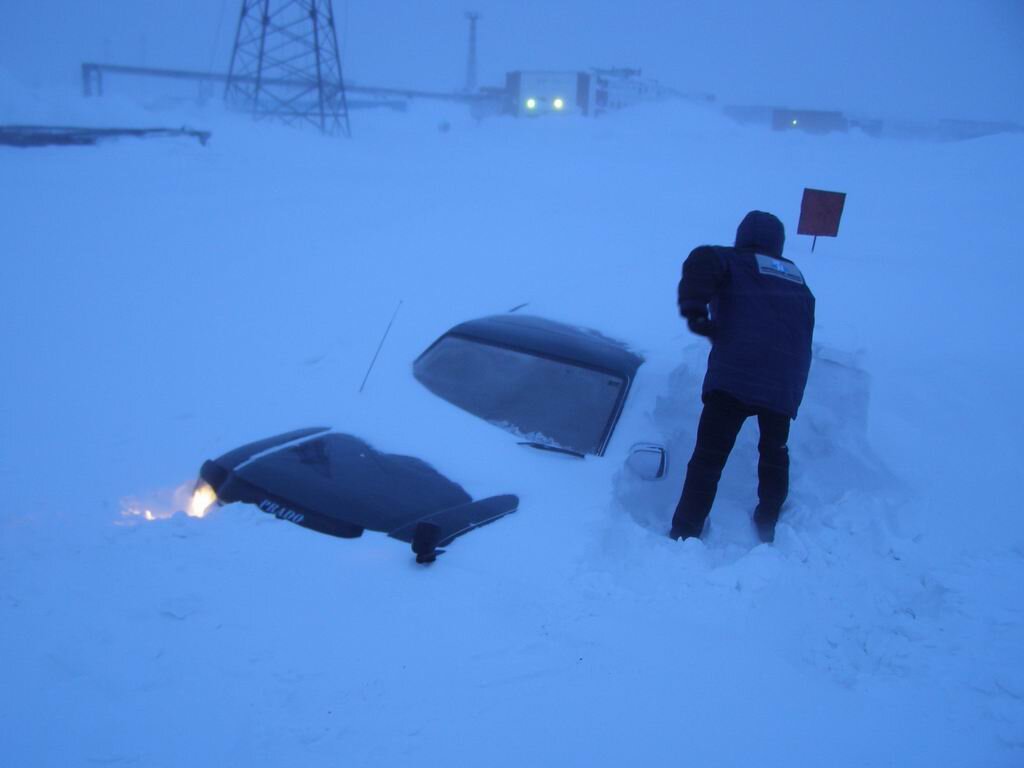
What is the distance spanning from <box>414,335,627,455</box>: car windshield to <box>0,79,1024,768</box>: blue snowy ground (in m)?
0.17

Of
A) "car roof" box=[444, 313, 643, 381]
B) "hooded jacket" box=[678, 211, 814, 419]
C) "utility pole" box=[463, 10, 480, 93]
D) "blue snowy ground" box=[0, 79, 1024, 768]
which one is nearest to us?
"blue snowy ground" box=[0, 79, 1024, 768]

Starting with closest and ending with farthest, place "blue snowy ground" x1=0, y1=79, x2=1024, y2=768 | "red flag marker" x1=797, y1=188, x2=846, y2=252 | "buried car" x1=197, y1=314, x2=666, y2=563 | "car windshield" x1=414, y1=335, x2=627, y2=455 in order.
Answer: "blue snowy ground" x1=0, y1=79, x2=1024, y2=768
"buried car" x1=197, y1=314, x2=666, y2=563
"car windshield" x1=414, y1=335, x2=627, y2=455
"red flag marker" x1=797, y1=188, x2=846, y2=252

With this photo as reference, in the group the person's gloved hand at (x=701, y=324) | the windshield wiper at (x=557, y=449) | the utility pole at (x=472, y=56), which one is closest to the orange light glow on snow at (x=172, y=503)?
the windshield wiper at (x=557, y=449)

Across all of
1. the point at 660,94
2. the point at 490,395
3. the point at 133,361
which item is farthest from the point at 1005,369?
the point at 660,94

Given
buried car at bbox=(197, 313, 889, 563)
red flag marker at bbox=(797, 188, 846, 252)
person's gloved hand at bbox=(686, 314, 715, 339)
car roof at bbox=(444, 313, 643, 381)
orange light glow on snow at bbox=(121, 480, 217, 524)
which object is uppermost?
red flag marker at bbox=(797, 188, 846, 252)

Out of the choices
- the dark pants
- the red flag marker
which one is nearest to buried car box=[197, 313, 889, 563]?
the dark pants

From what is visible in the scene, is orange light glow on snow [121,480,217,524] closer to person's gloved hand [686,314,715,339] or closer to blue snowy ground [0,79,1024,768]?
blue snowy ground [0,79,1024,768]

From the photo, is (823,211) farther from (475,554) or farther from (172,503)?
(172,503)

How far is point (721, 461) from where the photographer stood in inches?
→ 138

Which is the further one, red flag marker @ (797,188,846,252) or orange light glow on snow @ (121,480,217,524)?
red flag marker @ (797,188,846,252)

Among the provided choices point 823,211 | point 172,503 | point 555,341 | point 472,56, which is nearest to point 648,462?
point 555,341

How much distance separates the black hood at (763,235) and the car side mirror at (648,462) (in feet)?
3.74

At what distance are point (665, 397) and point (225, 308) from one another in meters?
4.93

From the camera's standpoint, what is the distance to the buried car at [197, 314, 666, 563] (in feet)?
10.0
